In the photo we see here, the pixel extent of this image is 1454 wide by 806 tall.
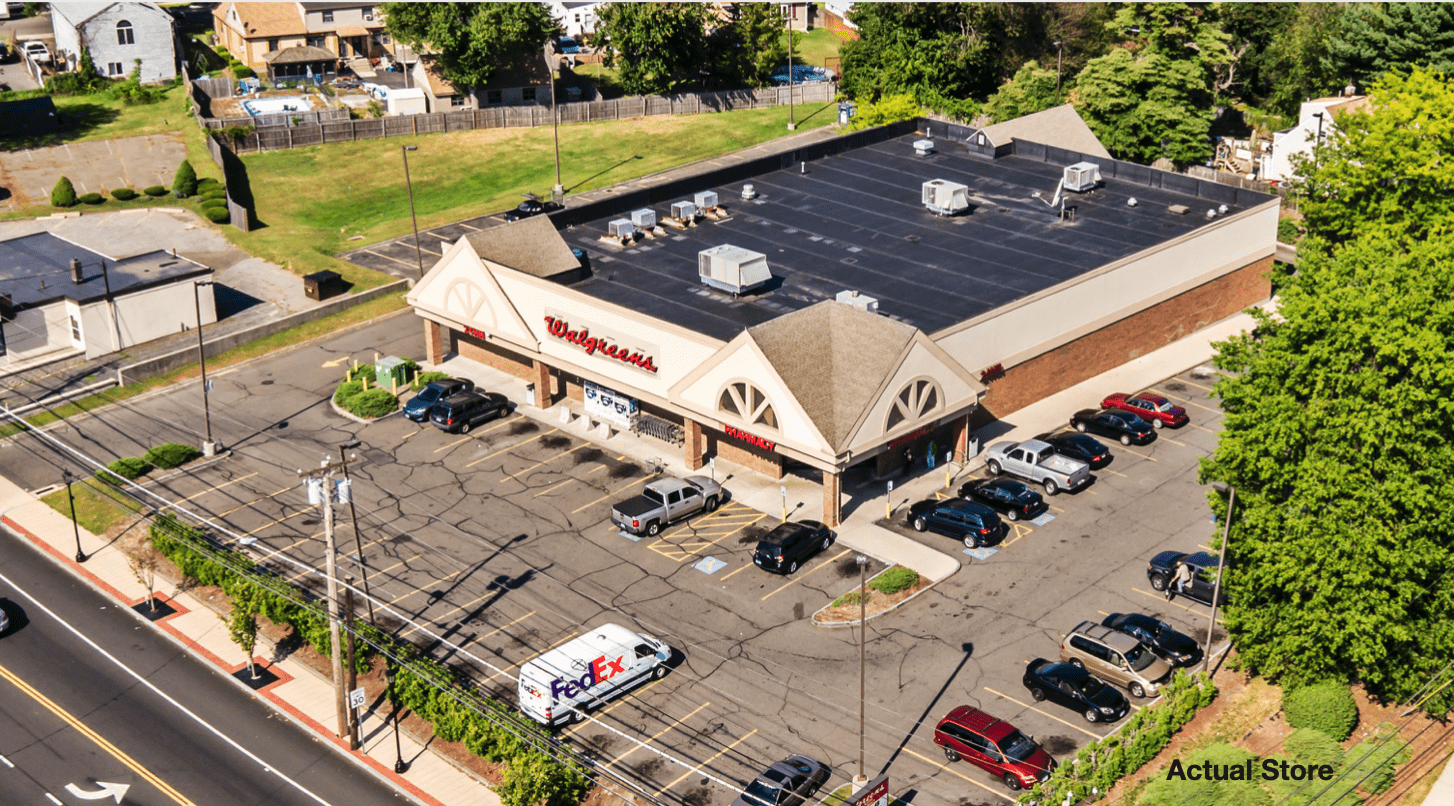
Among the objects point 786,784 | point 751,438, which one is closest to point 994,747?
point 786,784

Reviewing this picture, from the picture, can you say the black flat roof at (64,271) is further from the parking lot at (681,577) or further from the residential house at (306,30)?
the residential house at (306,30)

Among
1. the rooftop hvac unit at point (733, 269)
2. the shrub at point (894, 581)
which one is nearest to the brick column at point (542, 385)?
the rooftop hvac unit at point (733, 269)

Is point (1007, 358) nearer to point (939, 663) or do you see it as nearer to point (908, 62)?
point (939, 663)

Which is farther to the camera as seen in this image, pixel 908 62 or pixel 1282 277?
pixel 908 62

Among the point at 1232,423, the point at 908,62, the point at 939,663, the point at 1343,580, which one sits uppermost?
the point at 908,62

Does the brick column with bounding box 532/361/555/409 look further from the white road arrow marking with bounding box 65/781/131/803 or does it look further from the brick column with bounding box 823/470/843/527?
the white road arrow marking with bounding box 65/781/131/803

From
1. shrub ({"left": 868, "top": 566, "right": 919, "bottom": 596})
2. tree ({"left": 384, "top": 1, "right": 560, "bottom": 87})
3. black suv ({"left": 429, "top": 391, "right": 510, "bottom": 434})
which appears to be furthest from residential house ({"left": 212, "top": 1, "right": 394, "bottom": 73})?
shrub ({"left": 868, "top": 566, "right": 919, "bottom": 596})

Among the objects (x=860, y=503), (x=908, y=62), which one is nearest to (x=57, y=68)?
(x=908, y=62)
